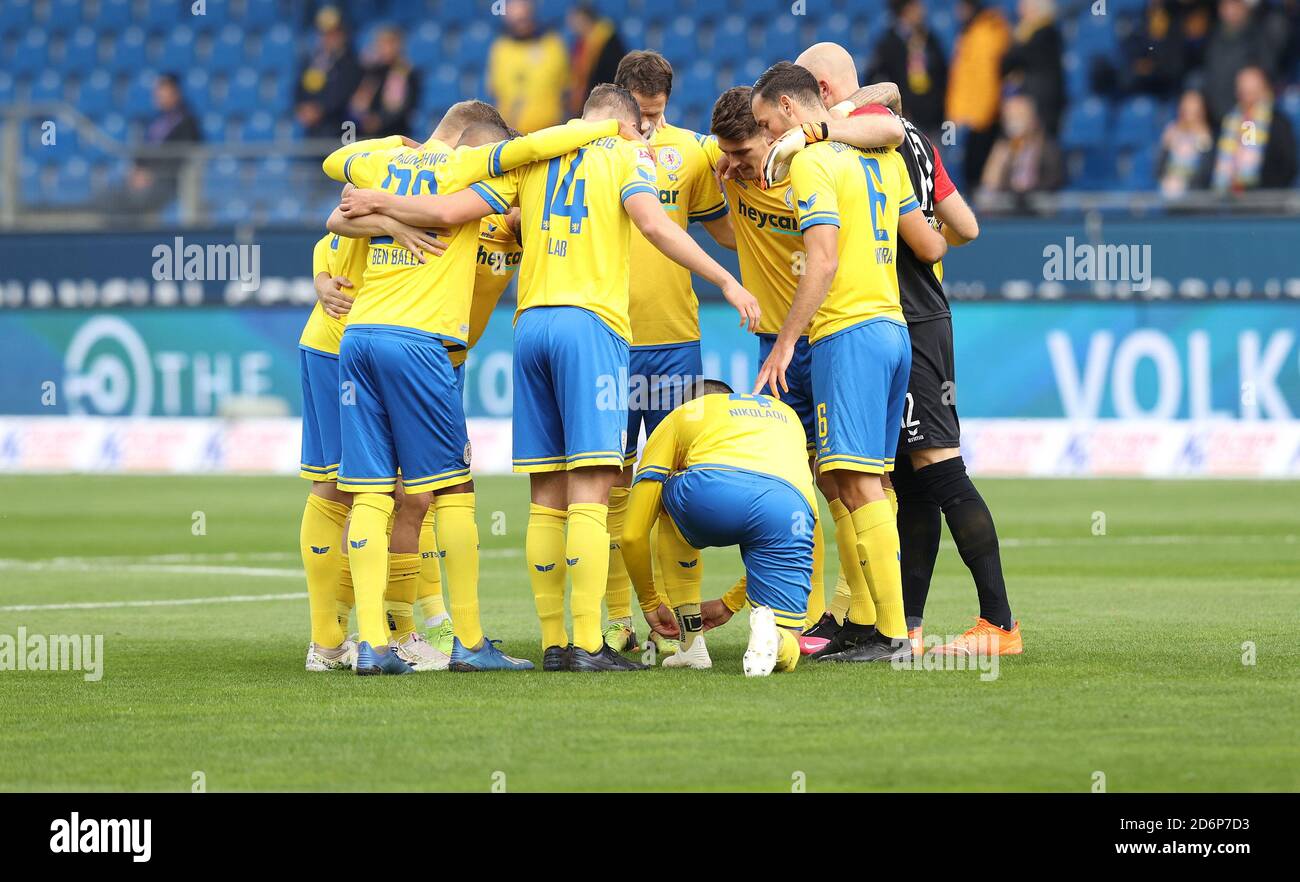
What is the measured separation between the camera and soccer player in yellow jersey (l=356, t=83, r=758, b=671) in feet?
23.3

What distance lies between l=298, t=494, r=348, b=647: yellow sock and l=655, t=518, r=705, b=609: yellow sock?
131cm

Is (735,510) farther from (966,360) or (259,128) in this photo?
(259,128)

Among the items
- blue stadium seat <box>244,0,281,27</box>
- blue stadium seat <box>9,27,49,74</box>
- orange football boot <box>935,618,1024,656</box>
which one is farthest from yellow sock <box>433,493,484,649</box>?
blue stadium seat <box>9,27,49,74</box>

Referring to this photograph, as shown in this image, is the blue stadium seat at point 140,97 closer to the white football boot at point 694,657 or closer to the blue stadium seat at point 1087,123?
the blue stadium seat at point 1087,123

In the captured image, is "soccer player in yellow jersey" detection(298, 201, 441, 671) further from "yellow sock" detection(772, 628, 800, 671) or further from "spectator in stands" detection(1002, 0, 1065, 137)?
"spectator in stands" detection(1002, 0, 1065, 137)

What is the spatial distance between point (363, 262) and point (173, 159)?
12751mm

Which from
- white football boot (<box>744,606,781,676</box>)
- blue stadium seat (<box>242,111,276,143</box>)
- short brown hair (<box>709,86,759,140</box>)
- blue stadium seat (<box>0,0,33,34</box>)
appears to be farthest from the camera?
blue stadium seat (<box>0,0,33,34</box>)

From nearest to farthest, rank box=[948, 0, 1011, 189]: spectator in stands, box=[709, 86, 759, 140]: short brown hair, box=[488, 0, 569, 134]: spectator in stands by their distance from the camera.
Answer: box=[709, 86, 759, 140]: short brown hair
box=[948, 0, 1011, 189]: spectator in stands
box=[488, 0, 569, 134]: spectator in stands

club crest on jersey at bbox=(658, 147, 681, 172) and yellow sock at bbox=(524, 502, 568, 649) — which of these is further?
club crest on jersey at bbox=(658, 147, 681, 172)

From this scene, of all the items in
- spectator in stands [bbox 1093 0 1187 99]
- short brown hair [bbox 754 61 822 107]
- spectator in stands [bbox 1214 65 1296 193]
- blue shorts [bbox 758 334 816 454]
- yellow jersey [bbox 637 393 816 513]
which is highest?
spectator in stands [bbox 1093 0 1187 99]

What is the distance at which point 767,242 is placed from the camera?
26.4 feet

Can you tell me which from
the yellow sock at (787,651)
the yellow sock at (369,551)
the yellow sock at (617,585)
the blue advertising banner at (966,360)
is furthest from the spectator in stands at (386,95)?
the yellow sock at (787,651)

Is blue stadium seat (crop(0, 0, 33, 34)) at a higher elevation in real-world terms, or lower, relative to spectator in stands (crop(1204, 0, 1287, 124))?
higher

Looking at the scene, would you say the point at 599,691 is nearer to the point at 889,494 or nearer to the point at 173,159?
the point at 889,494
